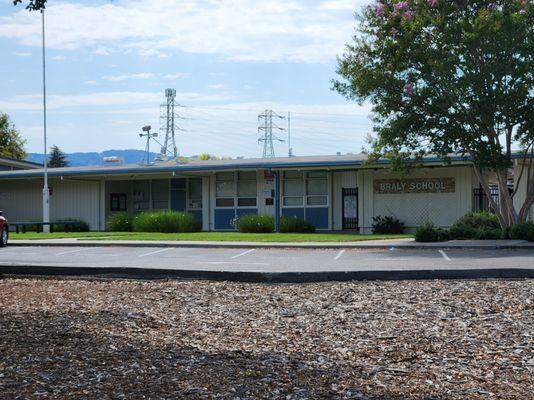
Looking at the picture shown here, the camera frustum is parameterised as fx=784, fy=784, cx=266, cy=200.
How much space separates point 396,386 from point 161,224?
28.0 metres

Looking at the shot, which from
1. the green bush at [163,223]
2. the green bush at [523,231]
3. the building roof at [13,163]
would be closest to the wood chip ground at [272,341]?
the green bush at [523,231]

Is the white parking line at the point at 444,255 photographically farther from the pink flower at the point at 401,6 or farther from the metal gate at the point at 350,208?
the metal gate at the point at 350,208

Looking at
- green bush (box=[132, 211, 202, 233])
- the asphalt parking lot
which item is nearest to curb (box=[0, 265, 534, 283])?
the asphalt parking lot

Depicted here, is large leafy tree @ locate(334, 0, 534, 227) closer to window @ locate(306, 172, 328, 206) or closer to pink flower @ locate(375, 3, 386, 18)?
pink flower @ locate(375, 3, 386, 18)

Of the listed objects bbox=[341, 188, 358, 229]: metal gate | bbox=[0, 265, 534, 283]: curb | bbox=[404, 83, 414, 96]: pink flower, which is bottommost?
bbox=[0, 265, 534, 283]: curb

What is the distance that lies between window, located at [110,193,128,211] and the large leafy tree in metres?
18.6

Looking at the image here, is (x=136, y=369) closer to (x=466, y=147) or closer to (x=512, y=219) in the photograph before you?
(x=466, y=147)

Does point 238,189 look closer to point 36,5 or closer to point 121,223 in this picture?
point 121,223

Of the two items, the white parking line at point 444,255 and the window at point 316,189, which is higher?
the window at point 316,189

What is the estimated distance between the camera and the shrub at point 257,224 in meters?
32.4

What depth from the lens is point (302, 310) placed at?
29.6ft

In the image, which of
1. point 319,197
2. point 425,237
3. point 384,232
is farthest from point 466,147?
point 319,197

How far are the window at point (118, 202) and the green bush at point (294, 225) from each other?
423 inches

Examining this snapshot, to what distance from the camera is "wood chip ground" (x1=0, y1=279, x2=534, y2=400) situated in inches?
220
